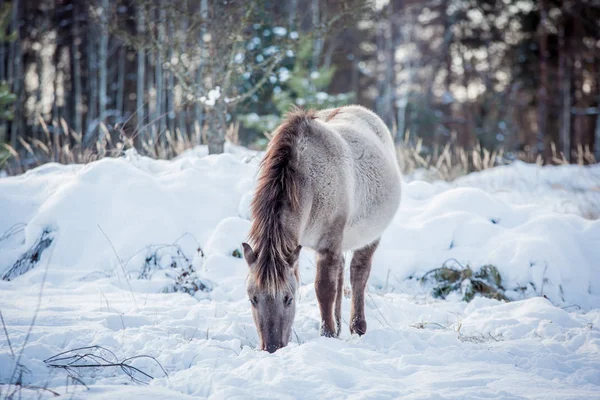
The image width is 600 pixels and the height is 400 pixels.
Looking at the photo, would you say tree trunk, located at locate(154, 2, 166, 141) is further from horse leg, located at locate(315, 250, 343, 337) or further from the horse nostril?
the horse nostril

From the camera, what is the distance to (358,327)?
3.79 metres

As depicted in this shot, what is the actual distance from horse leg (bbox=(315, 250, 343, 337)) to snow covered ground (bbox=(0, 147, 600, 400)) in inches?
6.9

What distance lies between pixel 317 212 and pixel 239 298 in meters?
1.63

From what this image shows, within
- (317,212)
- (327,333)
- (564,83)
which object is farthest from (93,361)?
(564,83)

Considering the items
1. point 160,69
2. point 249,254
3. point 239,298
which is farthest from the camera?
point 160,69

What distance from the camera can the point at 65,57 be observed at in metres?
23.6

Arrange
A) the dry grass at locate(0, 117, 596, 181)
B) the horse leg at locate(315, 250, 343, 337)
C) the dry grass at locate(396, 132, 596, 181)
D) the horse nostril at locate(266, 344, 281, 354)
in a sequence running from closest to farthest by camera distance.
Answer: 1. the horse nostril at locate(266, 344, 281, 354)
2. the horse leg at locate(315, 250, 343, 337)
3. the dry grass at locate(0, 117, 596, 181)
4. the dry grass at locate(396, 132, 596, 181)

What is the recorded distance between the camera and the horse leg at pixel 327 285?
338 cm

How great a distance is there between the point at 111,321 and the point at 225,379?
1.49 metres

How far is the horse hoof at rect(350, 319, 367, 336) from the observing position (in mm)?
3777

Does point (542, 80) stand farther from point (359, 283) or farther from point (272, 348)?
point (272, 348)

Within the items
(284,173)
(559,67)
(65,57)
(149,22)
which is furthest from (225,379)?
(65,57)

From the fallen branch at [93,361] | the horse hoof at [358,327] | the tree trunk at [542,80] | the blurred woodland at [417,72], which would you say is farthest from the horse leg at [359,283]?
the tree trunk at [542,80]

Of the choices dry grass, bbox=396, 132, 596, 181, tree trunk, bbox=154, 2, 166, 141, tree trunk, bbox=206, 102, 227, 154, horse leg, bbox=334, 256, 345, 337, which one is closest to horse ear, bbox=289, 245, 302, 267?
horse leg, bbox=334, 256, 345, 337
